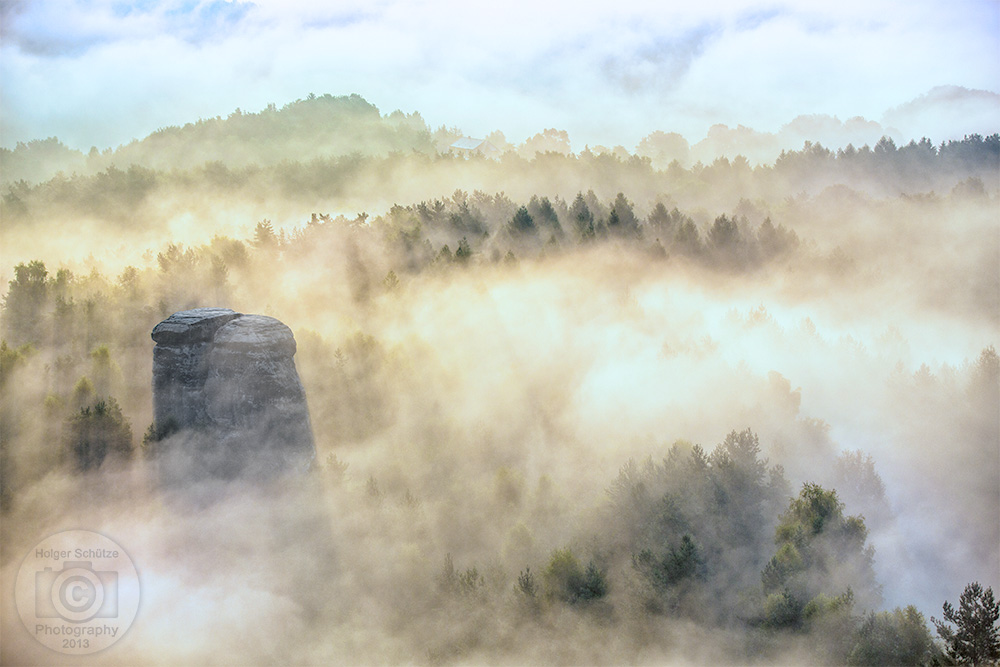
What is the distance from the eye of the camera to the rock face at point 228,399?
1903 centimetres

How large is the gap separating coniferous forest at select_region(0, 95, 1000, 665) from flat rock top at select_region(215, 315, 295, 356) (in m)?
3.45

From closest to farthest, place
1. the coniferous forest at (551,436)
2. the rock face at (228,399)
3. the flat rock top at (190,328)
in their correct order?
the coniferous forest at (551,436) < the rock face at (228,399) < the flat rock top at (190,328)

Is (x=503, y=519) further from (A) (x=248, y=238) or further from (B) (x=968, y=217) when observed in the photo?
(B) (x=968, y=217)

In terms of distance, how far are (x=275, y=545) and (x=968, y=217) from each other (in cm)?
4519

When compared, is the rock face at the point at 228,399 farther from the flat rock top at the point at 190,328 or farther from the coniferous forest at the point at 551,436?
the coniferous forest at the point at 551,436

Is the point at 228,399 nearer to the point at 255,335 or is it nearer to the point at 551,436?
the point at 255,335

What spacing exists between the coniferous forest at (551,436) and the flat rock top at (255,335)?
11.3ft

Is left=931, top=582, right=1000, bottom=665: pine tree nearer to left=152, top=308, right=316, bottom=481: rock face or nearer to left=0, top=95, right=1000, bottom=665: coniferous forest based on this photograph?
left=0, top=95, right=1000, bottom=665: coniferous forest

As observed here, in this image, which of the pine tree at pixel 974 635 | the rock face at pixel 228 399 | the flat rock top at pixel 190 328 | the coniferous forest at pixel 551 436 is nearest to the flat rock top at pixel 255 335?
the rock face at pixel 228 399

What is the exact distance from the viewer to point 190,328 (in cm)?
1956

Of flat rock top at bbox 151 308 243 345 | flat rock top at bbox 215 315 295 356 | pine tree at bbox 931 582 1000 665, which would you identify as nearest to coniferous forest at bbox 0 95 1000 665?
pine tree at bbox 931 582 1000 665

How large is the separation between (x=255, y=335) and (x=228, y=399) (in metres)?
1.95

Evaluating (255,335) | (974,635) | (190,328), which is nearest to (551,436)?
(255,335)

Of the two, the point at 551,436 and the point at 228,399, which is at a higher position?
the point at 228,399
